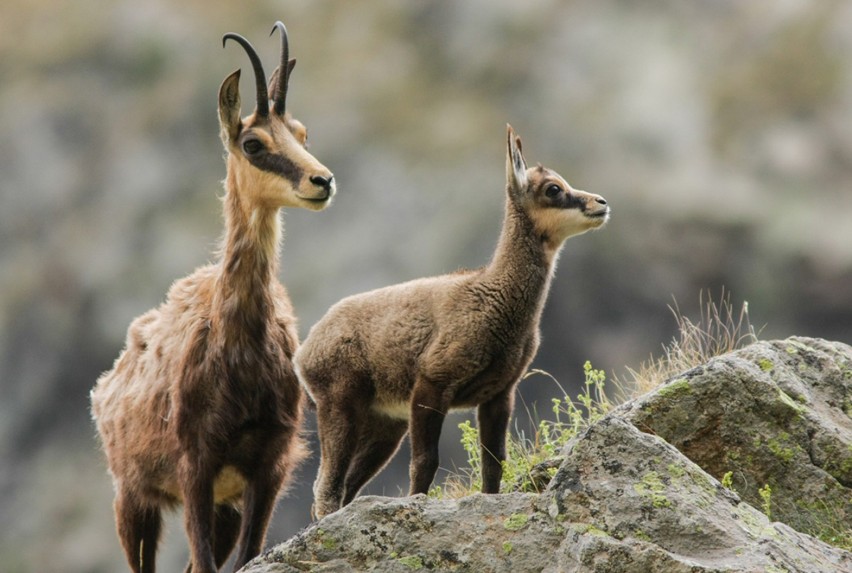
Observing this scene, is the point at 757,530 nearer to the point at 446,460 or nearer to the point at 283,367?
the point at 283,367

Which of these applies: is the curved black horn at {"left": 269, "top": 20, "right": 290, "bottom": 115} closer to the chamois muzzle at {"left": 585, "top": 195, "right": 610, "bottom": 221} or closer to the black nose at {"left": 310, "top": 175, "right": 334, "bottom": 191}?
the black nose at {"left": 310, "top": 175, "right": 334, "bottom": 191}

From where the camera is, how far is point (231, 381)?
316 inches

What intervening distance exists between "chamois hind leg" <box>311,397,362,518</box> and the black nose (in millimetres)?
1341

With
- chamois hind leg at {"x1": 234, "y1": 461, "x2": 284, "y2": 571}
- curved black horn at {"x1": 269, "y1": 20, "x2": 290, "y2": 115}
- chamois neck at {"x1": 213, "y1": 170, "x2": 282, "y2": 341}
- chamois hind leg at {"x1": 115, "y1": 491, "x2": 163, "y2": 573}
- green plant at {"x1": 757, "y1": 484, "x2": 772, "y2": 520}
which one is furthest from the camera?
chamois hind leg at {"x1": 115, "y1": 491, "x2": 163, "y2": 573}

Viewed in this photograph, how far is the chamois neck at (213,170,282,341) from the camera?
27.1 ft

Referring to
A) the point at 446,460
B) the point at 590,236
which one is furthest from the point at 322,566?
the point at 590,236

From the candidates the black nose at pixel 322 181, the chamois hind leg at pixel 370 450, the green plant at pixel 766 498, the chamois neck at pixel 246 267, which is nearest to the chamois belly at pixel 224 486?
the chamois hind leg at pixel 370 450

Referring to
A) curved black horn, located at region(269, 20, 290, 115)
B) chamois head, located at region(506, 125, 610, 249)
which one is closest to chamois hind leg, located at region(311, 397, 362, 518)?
chamois head, located at region(506, 125, 610, 249)

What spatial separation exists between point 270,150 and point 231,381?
1.53 meters

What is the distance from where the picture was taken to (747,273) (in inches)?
1569

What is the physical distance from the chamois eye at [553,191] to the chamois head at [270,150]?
1444 millimetres

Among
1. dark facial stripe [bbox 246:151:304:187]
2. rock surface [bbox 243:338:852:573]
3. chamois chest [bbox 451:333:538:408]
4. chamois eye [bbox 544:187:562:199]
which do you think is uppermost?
dark facial stripe [bbox 246:151:304:187]

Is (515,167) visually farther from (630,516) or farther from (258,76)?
(630,516)

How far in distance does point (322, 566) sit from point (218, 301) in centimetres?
291
